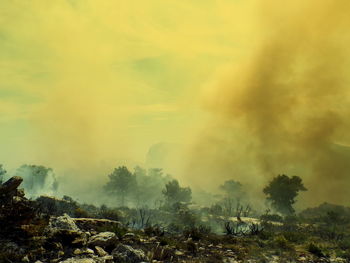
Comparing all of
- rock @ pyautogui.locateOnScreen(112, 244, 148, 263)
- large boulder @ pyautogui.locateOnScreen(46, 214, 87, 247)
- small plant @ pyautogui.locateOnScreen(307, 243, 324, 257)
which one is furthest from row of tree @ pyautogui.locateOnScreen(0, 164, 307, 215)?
rock @ pyautogui.locateOnScreen(112, 244, 148, 263)

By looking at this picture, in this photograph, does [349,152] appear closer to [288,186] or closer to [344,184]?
[344,184]

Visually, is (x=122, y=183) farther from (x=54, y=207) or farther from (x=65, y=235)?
(x=65, y=235)

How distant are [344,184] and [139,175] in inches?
3597

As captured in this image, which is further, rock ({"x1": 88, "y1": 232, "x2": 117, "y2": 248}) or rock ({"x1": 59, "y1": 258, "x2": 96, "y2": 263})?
rock ({"x1": 88, "y1": 232, "x2": 117, "y2": 248})

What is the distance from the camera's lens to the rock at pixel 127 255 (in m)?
12.1

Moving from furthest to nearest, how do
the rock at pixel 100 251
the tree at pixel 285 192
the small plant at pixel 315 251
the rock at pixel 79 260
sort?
the tree at pixel 285 192 → the small plant at pixel 315 251 → the rock at pixel 100 251 → the rock at pixel 79 260

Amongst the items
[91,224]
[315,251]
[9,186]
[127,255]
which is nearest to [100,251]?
[127,255]

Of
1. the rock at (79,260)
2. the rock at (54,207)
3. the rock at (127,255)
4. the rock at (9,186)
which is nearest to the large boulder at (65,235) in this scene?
the rock at (127,255)

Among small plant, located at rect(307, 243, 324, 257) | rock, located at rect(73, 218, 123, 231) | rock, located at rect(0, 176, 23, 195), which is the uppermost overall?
rock, located at rect(0, 176, 23, 195)

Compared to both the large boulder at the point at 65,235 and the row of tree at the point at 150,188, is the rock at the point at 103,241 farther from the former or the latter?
the row of tree at the point at 150,188

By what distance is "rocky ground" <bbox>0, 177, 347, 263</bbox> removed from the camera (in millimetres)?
11797

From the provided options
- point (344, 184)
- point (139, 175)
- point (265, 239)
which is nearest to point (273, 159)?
point (344, 184)

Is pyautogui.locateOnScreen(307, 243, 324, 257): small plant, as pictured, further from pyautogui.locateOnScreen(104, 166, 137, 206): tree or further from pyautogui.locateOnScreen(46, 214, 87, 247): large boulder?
pyautogui.locateOnScreen(104, 166, 137, 206): tree

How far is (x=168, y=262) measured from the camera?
1348 cm
